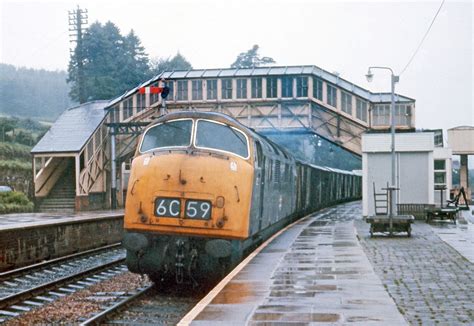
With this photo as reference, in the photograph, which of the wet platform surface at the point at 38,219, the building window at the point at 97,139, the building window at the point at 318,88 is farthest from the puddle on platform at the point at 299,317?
the building window at the point at 97,139

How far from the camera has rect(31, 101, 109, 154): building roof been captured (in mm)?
39344

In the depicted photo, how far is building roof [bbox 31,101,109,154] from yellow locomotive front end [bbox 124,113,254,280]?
26.1m

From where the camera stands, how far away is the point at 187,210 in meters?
13.0

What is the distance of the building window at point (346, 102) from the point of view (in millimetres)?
39469

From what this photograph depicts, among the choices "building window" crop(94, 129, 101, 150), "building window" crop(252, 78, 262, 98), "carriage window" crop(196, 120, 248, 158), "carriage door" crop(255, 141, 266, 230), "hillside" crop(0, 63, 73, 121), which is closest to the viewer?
"carriage window" crop(196, 120, 248, 158)

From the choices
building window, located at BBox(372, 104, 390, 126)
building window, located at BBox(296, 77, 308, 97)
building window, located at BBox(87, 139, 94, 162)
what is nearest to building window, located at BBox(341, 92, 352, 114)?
building window, located at BBox(372, 104, 390, 126)

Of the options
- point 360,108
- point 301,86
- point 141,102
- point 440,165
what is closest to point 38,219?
point 141,102

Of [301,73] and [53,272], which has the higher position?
[301,73]

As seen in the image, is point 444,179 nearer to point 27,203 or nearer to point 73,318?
point 27,203

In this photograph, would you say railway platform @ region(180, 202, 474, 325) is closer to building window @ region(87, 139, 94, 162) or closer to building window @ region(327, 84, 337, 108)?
building window @ region(327, 84, 337, 108)

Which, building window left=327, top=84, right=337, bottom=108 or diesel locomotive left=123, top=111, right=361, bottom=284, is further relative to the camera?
building window left=327, top=84, right=337, bottom=108

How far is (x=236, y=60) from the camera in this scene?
99062 mm

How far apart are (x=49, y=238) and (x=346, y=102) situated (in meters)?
23.3

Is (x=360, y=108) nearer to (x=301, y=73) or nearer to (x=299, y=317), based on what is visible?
(x=301, y=73)
